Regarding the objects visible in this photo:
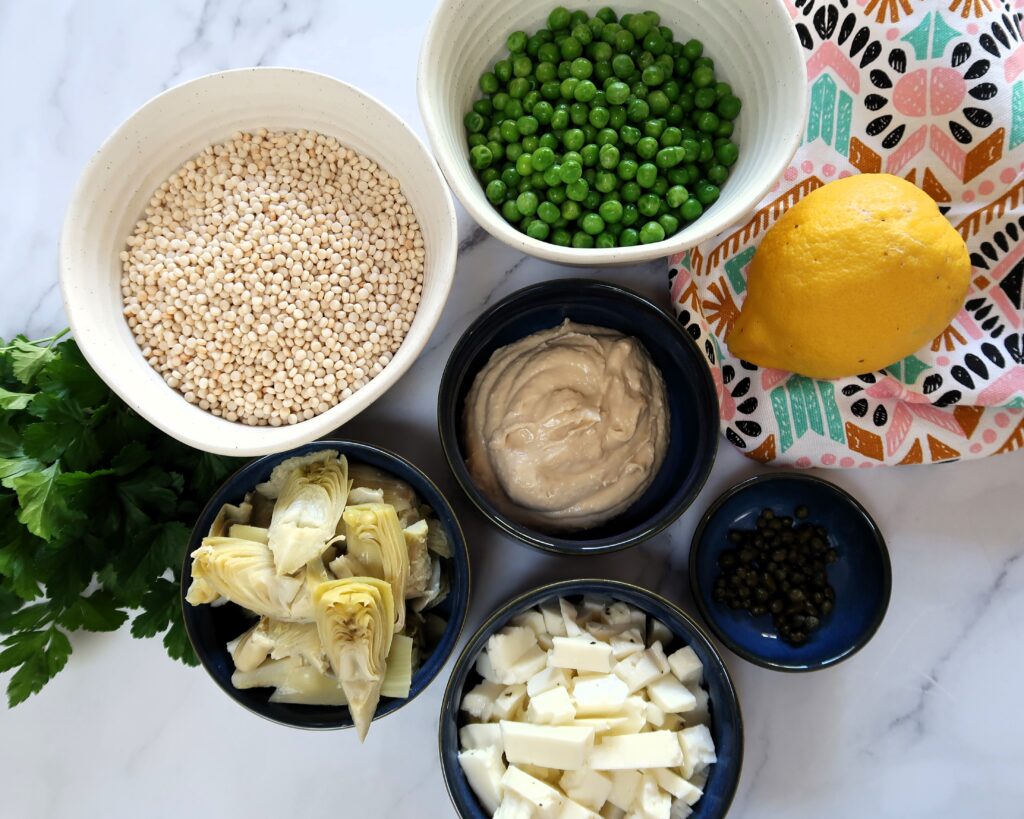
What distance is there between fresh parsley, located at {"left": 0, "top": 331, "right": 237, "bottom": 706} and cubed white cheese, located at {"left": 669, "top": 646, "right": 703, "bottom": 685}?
2.74 feet

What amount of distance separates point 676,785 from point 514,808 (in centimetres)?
27

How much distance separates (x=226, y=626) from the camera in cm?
133

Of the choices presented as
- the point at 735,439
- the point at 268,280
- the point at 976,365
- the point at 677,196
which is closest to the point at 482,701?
the point at 735,439

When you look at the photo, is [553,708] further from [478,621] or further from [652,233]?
[652,233]

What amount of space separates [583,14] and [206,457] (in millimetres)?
964

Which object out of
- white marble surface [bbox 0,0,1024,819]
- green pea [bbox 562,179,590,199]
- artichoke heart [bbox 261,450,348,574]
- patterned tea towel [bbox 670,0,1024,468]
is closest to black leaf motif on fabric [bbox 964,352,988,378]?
patterned tea towel [bbox 670,0,1024,468]

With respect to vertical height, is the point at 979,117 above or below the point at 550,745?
above

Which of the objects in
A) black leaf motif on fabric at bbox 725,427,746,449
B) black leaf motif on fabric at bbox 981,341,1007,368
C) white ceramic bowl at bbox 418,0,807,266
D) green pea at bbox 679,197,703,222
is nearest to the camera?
white ceramic bowl at bbox 418,0,807,266

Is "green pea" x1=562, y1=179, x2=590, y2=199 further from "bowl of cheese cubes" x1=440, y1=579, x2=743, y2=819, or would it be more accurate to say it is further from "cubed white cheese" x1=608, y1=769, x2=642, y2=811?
"cubed white cheese" x1=608, y1=769, x2=642, y2=811

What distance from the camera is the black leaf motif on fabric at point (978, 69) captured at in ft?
4.13

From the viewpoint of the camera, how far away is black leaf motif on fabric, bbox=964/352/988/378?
1.31m

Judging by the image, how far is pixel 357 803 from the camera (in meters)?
1.49

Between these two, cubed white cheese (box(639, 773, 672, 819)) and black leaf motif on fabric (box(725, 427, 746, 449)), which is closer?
cubed white cheese (box(639, 773, 672, 819))

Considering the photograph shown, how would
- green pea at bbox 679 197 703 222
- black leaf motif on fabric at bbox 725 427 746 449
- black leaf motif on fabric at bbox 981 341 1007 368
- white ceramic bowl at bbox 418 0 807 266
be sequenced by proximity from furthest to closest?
black leaf motif on fabric at bbox 725 427 746 449, black leaf motif on fabric at bbox 981 341 1007 368, green pea at bbox 679 197 703 222, white ceramic bowl at bbox 418 0 807 266
